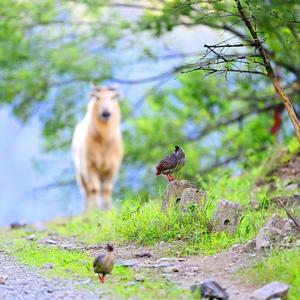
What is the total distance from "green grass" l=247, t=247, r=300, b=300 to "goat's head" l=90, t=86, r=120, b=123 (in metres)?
12.5

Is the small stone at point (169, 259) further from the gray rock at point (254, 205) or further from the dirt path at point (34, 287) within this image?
the gray rock at point (254, 205)

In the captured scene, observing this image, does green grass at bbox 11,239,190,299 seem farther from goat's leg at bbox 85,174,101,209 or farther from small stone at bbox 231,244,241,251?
goat's leg at bbox 85,174,101,209

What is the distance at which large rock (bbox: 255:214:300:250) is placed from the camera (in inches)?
327

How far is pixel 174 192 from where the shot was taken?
9656mm

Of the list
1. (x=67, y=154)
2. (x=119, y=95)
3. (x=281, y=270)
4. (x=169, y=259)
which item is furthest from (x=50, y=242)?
(x=67, y=154)

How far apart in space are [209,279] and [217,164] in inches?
572

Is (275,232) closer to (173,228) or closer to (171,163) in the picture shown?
(173,228)

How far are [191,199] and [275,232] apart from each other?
126cm

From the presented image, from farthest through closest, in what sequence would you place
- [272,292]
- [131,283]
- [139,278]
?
1. [139,278]
2. [131,283]
3. [272,292]

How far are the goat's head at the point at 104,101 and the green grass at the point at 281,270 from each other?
41.1ft

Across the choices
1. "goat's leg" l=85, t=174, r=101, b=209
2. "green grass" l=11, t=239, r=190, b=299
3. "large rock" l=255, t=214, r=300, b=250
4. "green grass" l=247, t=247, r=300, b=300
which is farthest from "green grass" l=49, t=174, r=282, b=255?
"goat's leg" l=85, t=174, r=101, b=209

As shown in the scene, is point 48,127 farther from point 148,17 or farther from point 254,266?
point 254,266

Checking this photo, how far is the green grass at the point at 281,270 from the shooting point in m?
7.34

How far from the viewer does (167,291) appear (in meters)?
7.29
